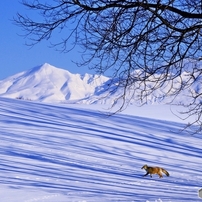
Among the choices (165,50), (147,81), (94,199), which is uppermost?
(165,50)

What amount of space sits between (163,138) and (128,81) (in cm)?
896

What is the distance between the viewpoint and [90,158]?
9711 mm

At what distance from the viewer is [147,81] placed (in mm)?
5363

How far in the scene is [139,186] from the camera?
290 inches

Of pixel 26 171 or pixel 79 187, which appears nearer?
pixel 79 187

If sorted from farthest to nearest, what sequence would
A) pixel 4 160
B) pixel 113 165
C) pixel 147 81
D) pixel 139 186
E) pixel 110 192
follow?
pixel 113 165 < pixel 4 160 < pixel 139 186 < pixel 110 192 < pixel 147 81

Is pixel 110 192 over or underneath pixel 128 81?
underneath

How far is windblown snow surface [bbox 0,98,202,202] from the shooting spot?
21.4ft

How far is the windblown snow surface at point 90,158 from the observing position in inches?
257

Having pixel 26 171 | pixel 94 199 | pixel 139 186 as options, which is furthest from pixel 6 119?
pixel 94 199

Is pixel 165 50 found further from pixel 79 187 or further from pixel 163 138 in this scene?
pixel 163 138

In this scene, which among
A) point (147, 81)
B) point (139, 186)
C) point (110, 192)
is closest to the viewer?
point (147, 81)

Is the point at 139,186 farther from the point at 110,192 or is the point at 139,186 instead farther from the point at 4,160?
the point at 4,160

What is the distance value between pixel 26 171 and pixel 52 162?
116 centimetres
